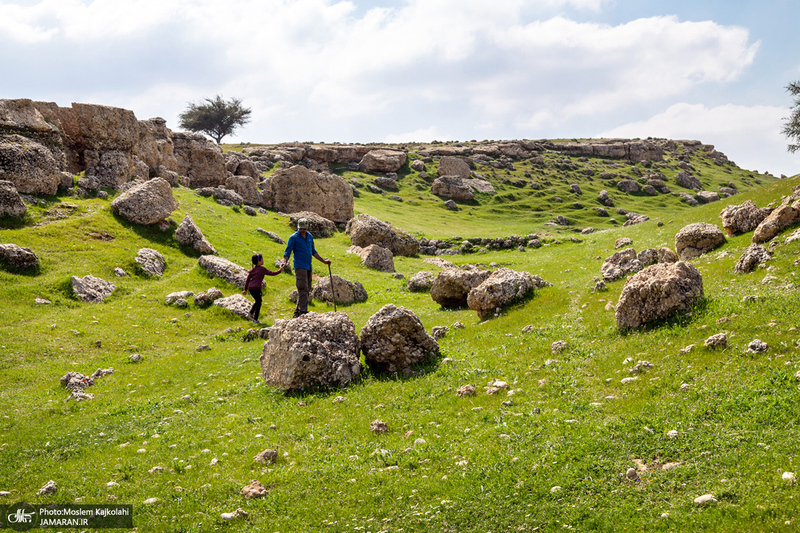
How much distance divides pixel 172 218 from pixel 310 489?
117 feet

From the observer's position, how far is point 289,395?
1516cm

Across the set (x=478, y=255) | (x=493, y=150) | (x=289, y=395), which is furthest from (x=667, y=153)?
(x=289, y=395)

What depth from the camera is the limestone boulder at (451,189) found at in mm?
109000

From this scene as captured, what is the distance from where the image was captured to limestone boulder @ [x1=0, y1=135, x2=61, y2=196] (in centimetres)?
3348

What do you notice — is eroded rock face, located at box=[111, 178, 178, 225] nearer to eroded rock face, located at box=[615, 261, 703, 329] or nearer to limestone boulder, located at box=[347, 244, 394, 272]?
limestone boulder, located at box=[347, 244, 394, 272]

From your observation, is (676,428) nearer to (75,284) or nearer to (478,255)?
(75,284)

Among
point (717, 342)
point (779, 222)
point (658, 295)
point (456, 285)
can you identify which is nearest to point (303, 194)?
point (456, 285)

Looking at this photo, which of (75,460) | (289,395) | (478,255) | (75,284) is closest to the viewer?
(75,460)

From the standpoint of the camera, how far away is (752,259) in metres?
18.4

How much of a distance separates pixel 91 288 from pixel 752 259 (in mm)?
32430

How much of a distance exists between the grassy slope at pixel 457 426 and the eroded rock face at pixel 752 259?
19.7 inches

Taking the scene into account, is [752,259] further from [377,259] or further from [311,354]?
[377,259]

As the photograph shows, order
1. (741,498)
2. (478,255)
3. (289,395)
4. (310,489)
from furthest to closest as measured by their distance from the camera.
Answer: (478,255) < (289,395) < (310,489) < (741,498)

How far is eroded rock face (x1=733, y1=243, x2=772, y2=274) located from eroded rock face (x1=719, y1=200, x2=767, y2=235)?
8.80 meters
